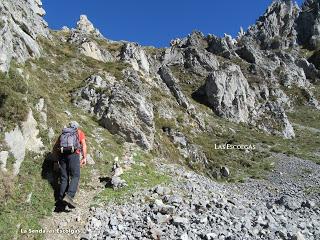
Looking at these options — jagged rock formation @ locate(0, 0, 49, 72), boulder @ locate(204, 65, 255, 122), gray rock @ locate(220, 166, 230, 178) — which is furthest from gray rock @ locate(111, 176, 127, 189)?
boulder @ locate(204, 65, 255, 122)

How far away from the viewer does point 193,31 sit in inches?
5389

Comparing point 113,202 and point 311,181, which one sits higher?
point 311,181

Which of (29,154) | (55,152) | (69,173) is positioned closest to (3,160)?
(29,154)

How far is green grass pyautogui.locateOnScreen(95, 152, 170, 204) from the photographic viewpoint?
17.7 metres

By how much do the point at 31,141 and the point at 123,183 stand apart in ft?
14.5

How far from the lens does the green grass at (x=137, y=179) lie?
17745 millimetres

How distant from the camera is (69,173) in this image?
17000 mm

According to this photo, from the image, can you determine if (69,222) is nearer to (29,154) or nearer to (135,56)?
(29,154)

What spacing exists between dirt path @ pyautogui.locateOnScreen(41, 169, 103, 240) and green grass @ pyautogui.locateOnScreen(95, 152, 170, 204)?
731 mm

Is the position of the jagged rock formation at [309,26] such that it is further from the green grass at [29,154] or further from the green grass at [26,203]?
the green grass at [26,203]

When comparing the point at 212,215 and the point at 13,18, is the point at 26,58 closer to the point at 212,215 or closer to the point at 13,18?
the point at 13,18

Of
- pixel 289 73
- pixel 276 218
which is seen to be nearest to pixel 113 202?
pixel 276 218

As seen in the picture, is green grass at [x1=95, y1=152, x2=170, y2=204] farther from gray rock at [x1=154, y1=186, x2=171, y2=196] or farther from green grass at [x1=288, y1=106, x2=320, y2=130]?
green grass at [x1=288, y1=106, x2=320, y2=130]

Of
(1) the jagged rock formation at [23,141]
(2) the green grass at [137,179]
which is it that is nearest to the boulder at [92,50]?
(2) the green grass at [137,179]
